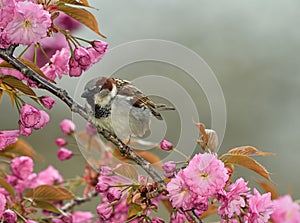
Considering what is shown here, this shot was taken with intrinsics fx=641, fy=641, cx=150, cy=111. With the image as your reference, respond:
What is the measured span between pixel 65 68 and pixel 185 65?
178 mm

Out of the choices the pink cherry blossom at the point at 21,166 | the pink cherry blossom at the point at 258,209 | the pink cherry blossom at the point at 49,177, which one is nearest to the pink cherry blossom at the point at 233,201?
the pink cherry blossom at the point at 258,209

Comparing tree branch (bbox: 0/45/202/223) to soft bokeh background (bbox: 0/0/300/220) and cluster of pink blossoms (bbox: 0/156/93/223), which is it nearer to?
cluster of pink blossoms (bbox: 0/156/93/223)

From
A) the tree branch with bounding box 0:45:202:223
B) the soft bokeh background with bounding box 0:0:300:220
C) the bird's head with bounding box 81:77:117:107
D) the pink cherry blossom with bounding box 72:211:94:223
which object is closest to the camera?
the tree branch with bounding box 0:45:202:223

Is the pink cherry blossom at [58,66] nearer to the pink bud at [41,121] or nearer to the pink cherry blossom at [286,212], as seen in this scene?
the pink bud at [41,121]

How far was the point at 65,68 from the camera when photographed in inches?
36.7

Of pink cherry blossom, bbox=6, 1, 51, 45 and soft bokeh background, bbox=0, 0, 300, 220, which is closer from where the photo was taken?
pink cherry blossom, bbox=6, 1, 51, 45

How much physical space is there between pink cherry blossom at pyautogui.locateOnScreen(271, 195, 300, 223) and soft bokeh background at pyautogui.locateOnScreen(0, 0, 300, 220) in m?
3.76

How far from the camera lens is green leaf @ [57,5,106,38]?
0.87 meters

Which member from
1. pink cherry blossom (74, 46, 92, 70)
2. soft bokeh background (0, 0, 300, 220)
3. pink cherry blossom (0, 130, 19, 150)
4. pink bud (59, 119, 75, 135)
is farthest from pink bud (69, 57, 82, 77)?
soft bokeh background (0, 0, 300, 220)

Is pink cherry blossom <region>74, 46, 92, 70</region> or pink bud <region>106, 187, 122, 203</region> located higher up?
pink cherry blossom <region>74, 46, 92, 70</region>

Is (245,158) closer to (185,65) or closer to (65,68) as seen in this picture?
(185,65)

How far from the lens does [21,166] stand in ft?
3.90

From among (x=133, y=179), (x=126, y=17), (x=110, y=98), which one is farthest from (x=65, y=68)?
(x=126, y=17)

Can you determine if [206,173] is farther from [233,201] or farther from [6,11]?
[6,11]
